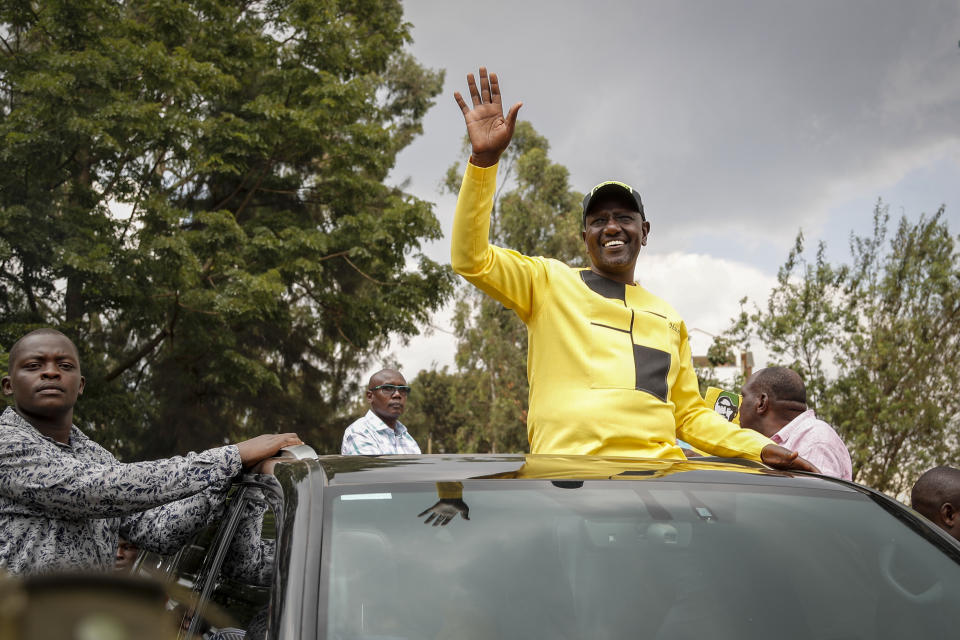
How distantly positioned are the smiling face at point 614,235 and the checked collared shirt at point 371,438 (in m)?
3.73

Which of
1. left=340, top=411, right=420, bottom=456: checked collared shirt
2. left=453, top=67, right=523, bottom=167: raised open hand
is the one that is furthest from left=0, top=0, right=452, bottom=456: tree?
left=453, top=67, right=523, bottom=167: raised open hand

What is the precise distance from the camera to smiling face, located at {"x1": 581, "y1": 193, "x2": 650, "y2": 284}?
3.30 meters

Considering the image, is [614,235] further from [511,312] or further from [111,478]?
[511,312]

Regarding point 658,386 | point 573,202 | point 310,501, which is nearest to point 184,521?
point 310,501

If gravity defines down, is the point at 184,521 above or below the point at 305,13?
below

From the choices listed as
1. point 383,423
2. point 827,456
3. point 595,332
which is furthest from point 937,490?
point 383,423

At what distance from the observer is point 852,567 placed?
2.13m

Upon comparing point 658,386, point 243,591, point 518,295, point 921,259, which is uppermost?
point 921,259

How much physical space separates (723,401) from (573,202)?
92.5ft

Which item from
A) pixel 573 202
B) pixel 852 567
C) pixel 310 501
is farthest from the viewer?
pixel 573 202

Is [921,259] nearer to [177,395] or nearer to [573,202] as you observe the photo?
[177,395]

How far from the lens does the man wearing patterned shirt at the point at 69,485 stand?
254cm

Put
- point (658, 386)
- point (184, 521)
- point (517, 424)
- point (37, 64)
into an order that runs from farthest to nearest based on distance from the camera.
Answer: point (517, 424)
point (37, 64)
point (658, 386)
point (184, 521)

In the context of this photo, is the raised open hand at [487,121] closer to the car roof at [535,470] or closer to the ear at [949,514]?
the car roof at [535,470]
